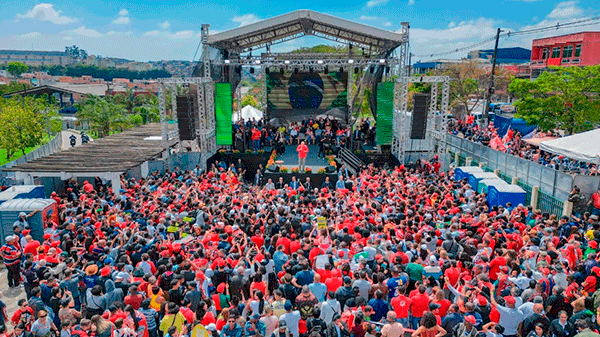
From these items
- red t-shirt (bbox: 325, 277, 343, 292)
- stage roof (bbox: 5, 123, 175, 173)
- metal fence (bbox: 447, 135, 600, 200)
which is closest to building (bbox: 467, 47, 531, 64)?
metal fence (bbox: 447, 135, 600, 200)

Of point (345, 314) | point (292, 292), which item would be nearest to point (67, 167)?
point (292, 292)

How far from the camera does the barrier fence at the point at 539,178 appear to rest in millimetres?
11594

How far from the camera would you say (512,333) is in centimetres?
527

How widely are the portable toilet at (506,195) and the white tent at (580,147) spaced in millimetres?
1882

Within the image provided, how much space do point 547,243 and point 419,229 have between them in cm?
219

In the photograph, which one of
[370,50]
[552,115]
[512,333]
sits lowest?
[512,333]

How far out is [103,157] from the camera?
49.5ft

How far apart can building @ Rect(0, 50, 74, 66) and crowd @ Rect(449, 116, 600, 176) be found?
7414 inches

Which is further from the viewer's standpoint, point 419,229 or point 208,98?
point 208,98

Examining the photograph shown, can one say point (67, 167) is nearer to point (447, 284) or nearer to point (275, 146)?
point (275, 146)

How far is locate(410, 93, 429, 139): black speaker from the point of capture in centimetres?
1759

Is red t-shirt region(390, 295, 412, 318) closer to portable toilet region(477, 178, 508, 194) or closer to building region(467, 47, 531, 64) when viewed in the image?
portable toilet region(477, 178, 508, 194)

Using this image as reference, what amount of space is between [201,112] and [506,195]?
12.6 m

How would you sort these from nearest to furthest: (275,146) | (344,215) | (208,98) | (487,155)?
(344,215), (487,155), (208,98), (275,146)
